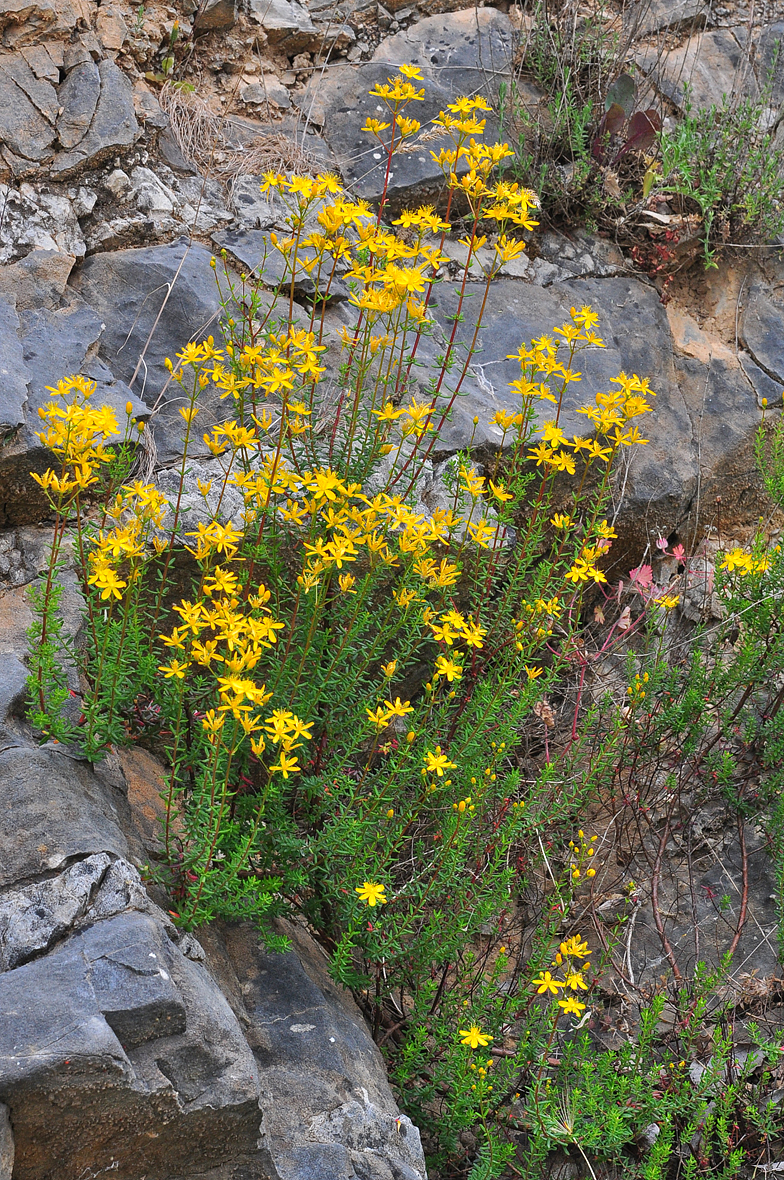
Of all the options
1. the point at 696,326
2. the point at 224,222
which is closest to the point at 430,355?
the point at 224,222

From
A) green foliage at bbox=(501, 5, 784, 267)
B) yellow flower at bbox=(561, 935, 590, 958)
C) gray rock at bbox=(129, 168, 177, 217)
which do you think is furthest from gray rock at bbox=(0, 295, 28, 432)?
green foliage at bbox=(501, 5, 784, 267)

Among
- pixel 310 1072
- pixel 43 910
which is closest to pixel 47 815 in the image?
pixel 43 910

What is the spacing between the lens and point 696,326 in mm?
5430

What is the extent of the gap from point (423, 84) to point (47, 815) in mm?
4484

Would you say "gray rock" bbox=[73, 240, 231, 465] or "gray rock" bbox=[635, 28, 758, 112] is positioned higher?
"gray rock" bbox=[635, 28, 758, 112]

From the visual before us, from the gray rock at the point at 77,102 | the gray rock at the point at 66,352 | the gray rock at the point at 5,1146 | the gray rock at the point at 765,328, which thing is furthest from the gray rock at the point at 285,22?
the gray rock at the point at 5,1146

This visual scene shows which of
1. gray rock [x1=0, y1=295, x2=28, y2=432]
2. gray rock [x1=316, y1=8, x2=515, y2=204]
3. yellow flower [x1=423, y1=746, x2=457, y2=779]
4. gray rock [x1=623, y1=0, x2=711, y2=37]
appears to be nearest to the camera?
yellow flower [x1=423, y1=746, x2=457, y2=779]

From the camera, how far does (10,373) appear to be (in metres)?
3.44

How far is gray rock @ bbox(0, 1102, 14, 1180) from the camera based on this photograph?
1954 mm

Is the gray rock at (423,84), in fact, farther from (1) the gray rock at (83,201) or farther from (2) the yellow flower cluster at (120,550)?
(2) the yellow flower cluster at (120,550)

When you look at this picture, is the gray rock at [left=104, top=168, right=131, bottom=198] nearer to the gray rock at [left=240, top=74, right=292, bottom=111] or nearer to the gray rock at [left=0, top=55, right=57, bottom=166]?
the gray rock at [left=0, top=55, right=57, bottom=166]

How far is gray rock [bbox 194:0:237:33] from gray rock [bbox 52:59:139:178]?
0.72 metres

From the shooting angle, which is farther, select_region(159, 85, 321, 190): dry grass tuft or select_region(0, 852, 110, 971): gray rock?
select_region(159, 85, 321, 190): dry grass tuft

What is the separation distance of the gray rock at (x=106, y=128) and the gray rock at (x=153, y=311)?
427mm
